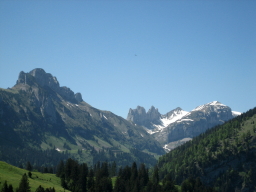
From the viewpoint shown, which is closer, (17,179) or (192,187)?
(17,179)

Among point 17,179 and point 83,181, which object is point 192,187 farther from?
point 17,179

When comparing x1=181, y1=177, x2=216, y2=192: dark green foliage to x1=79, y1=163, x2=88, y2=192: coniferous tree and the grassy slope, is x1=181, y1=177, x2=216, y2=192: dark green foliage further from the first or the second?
the grassy slope

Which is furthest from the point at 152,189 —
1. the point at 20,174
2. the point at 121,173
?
the point at 20,174

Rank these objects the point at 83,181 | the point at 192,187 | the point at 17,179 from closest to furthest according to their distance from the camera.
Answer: the point at 17,179 → the point at 83,181 → the point at 192,187

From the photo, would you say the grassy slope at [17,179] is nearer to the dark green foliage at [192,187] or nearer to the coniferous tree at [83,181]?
the coniferous tree at [83,181]

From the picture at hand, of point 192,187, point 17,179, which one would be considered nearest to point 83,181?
point 17,179

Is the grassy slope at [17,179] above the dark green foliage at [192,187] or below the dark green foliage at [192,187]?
above

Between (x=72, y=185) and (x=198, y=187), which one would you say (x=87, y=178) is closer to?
(x=72, y=185)

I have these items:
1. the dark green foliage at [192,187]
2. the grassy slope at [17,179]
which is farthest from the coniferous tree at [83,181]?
the dark green foliage at [192,187]

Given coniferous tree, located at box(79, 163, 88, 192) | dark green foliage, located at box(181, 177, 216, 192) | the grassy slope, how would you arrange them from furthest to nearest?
dark green foliage, located at box(181, 177, 216, 192)
coniferous tree, located at box(79, 163, 88, 192)
the grassy slope

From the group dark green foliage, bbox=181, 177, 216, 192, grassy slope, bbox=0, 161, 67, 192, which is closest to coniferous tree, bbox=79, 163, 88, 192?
grassy slope, bbox=0, 161, 67, 192

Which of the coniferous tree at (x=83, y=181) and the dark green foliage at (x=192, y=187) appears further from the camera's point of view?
the dark green foliage at (x=192, y=187)

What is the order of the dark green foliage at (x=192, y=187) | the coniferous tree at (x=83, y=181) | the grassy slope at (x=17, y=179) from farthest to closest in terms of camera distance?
the dark green foliage at (x=192, y=187), the coniferous tree at (x=83, y=181), the grassy slope at (x=17, y=179)

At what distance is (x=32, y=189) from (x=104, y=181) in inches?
1773
